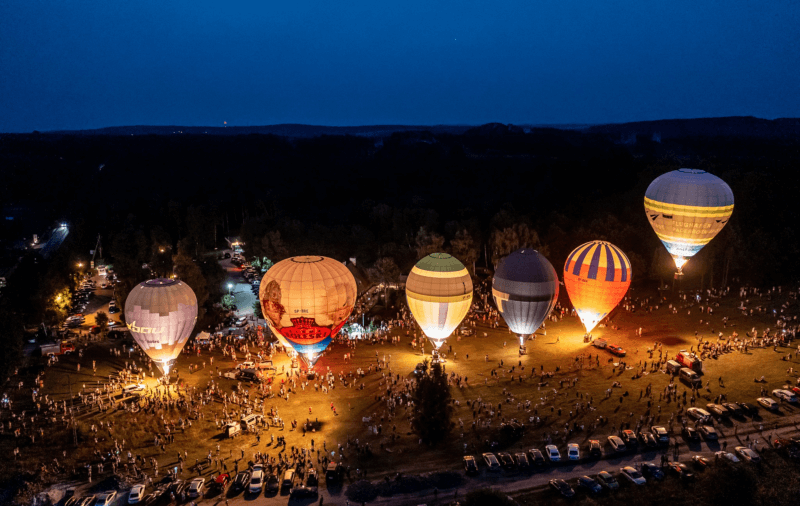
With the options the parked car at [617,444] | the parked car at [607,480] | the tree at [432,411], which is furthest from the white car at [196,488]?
the parked car at [617,444]

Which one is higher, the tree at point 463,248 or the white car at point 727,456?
the tree at point 463,248

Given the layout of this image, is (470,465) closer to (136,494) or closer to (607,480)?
(607,480)

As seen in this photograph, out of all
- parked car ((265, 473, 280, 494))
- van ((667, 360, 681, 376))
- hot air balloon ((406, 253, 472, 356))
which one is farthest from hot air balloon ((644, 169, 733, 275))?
parked car ((265, 473, 280, 494))

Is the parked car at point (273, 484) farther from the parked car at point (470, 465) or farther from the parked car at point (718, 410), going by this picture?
the parked car at point (718, 410)

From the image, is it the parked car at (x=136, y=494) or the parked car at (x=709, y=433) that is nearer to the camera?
the parked car at (x=136, y=494)

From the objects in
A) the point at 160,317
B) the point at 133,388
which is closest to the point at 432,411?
the point at 160,317

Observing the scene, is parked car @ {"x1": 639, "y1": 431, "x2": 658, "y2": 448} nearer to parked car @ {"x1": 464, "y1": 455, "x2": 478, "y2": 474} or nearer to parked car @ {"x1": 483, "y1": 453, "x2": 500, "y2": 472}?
parked car @ {"x1": 483, "y1": 453, "x2": 500, "y2": 472}

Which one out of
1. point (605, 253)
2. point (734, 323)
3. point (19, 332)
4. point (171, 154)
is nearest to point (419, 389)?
point (605, 253)
